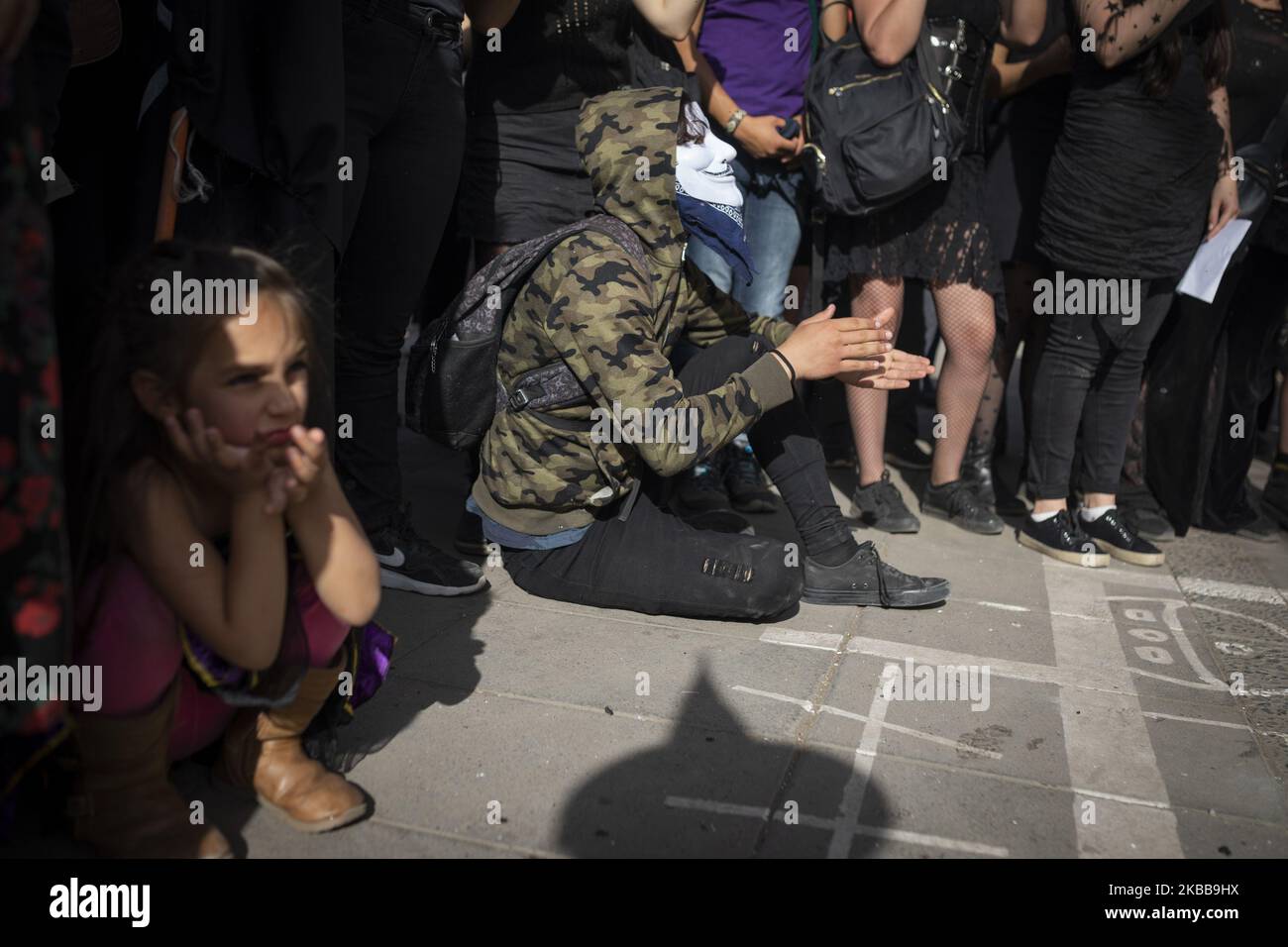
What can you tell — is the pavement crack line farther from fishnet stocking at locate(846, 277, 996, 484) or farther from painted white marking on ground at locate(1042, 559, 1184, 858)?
fishnet stocking at locate(846, 277, 996, 484)

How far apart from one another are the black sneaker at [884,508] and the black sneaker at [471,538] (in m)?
1.37

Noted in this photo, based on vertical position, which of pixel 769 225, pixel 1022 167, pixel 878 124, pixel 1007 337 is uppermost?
pixel 878 124

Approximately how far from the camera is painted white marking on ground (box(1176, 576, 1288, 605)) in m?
3.67

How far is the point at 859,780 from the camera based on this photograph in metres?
2.26

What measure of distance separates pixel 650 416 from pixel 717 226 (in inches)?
21.4

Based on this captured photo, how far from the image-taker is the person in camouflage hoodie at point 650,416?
2.76 meters

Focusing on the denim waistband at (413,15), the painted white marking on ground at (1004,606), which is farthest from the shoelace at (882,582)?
the denim waistband at (413,15)

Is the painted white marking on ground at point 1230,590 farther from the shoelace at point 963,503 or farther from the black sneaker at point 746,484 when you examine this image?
the black sneaker at point 746,484

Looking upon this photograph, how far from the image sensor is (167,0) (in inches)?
88.6

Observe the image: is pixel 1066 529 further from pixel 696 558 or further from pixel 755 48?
pixel 755 48

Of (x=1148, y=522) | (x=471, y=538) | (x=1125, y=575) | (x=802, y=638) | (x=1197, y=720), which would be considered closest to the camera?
(x=1197, y=720)

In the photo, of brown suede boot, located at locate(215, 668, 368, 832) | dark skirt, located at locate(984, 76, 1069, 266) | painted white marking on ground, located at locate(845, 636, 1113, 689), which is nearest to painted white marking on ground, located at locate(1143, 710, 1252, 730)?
painted white marking on ground, located at locate(845, 636, 1113, 689)

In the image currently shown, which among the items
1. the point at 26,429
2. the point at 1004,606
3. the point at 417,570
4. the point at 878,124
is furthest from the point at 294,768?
the point at 878,124

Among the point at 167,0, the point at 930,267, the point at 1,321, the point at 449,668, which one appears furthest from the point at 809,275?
the point at 1,321
